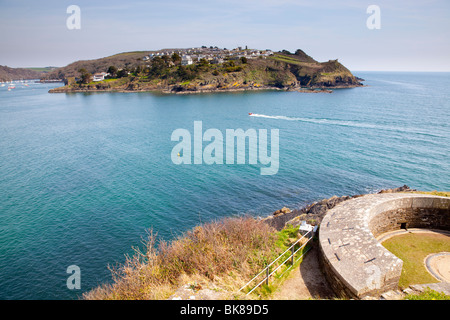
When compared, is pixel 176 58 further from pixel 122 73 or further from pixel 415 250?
pixel 415 250

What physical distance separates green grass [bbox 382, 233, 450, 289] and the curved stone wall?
3.81ft

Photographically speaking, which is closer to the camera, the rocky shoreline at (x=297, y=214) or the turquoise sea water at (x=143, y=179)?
the turquoise sea water at (x=143, y=179)

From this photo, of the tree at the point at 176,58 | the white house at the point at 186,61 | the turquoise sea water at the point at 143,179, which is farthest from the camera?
the white house at the point at 186,61

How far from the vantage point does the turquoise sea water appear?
74.1ft

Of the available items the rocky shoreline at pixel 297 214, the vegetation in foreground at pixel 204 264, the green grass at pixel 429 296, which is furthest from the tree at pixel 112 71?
the green grass at pixel 429 296

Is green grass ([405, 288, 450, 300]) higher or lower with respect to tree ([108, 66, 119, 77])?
lower

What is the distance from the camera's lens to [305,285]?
45.0 ft

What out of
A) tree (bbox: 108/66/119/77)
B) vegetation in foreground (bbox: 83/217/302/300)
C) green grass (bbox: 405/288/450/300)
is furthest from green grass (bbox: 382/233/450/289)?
tree (bbox: 108/66/119/77)

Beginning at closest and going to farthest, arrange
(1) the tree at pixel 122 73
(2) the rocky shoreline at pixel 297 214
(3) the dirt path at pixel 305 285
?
(3) the dirt path at pixel 305 285
(2) the rocky shoreline at pixel 297 214
(1) the tree at pixel 122 73

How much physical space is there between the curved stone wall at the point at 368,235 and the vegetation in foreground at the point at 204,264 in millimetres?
3340

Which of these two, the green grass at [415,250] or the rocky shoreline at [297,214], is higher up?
the green grass at [415,250]

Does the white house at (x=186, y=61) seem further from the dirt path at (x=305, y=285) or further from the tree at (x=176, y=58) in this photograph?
the dirt path at (x=305, y=285)

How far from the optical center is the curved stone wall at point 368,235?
12.1 meters

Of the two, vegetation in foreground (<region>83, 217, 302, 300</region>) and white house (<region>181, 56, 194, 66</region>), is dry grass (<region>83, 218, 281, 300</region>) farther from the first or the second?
white house (<region>181, 56, 194, 66</region>)
